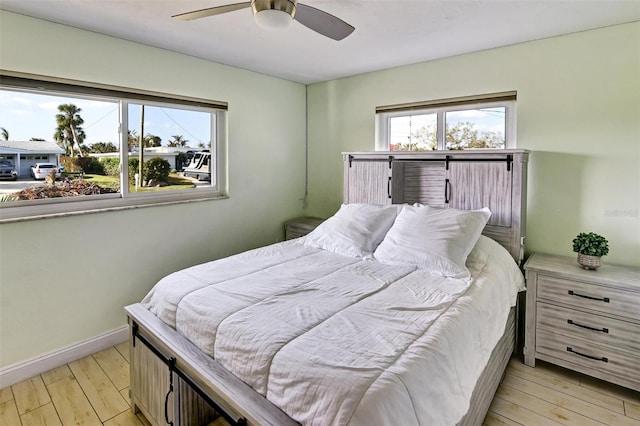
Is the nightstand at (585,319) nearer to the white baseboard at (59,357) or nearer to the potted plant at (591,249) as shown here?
the potted plant at (591,249)

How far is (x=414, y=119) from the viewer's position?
3.44m

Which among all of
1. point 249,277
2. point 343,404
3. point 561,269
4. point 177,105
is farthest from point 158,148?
point 561,269

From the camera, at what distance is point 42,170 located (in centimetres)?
248

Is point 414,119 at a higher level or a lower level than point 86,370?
higher

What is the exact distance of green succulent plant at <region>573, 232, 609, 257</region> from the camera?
227 centimetres

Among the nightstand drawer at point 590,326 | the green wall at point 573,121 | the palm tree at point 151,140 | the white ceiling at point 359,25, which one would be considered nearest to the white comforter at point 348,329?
the nightstand drawer at point 590,326

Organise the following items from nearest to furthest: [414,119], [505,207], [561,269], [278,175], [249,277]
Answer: [249,277] → [561,269] → [505,207] → [414,119] → [278,175]

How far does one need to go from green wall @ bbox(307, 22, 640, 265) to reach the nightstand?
1.02 feet

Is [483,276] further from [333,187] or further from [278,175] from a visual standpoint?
[278,175]

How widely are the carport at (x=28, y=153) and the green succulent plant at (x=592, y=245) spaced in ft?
11.9

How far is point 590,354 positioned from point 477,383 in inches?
41.9

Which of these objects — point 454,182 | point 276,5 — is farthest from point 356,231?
point 276,5

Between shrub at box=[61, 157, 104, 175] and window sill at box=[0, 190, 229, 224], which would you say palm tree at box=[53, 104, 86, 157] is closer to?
shrub at box=[61, 157, 104, 175]

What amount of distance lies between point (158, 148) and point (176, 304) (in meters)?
1.74
